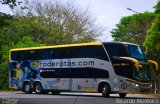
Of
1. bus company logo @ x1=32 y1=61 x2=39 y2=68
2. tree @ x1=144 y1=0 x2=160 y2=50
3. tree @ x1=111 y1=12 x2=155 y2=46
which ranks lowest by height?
bus company logo @ x1=32 y1=61 x2=39 y2=68

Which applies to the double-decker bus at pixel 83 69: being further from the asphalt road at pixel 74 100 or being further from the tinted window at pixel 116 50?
the asphalt road at pixel 74 100

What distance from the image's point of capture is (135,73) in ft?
92.1

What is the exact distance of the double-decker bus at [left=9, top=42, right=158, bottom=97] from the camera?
92.8ft

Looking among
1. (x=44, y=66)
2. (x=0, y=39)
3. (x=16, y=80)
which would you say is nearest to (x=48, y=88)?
(x=44, y=66)

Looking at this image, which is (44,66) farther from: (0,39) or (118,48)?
(0,39)

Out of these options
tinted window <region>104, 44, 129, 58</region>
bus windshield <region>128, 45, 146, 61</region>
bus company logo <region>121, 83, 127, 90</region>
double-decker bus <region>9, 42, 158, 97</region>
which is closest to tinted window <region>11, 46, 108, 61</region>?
double-decker bus <region>9, 42, 158, 97</region>

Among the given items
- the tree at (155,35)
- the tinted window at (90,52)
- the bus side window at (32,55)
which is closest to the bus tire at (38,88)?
the bus side window at (32,55)

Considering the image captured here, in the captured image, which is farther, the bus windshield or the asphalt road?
the bus windshield

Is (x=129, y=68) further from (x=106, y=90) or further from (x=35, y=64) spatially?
(x=35, y=64)

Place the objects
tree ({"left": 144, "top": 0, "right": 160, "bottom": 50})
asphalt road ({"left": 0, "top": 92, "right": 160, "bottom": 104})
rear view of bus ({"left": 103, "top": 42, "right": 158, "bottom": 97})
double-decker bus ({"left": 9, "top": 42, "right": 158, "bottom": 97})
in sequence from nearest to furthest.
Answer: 1. asphalt road ({"left": 0, "top": 92, "right": 160, "bottom": 104})
2. rear view of bus ({"left": 103, "top": 42, "right": 158, "bottom": 97})
3. double-decker bus ({"left": 9, "top": 42, "right": 158, "bottom": 97})
4. tree ({"left": 144, "top": 0, "right": 160, "bottom": 50})

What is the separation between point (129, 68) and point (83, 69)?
409 centimetres

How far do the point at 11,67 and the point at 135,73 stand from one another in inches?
515

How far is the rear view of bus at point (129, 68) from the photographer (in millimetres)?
28062

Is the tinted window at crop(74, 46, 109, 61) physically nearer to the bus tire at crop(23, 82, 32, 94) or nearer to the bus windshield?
the bus windshield
